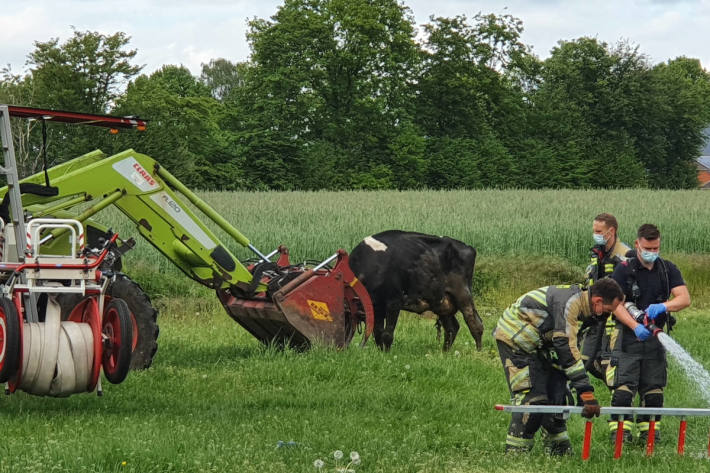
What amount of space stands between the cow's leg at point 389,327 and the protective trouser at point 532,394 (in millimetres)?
5306

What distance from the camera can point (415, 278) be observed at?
14.5 metres

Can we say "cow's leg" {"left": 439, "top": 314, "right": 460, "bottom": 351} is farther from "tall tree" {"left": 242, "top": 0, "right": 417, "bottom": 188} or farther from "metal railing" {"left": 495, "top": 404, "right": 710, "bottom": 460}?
"tall tree" {"left": 242, "top": 0, "right": 417, "bottom": 188}

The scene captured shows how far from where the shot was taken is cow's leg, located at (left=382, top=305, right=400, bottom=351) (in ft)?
46.8

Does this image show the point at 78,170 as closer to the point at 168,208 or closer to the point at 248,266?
the point at 168,208

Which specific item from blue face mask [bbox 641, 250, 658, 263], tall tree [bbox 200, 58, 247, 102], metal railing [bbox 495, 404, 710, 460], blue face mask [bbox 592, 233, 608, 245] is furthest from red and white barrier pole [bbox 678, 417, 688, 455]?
tall tree [bbox 200, 58, 247, 102]

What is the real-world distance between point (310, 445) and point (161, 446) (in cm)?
126

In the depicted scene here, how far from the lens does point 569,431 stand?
10078 millimetres

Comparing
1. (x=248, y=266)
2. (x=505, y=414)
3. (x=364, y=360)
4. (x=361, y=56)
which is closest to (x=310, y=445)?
(x=505, y=414)

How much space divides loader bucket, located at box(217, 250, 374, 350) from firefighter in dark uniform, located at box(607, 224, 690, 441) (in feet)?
14.1

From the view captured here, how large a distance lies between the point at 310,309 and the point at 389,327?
1556mm

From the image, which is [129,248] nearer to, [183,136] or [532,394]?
[532,394]

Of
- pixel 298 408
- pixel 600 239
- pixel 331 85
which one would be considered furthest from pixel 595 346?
pixel 331 85

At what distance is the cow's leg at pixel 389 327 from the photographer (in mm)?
14273

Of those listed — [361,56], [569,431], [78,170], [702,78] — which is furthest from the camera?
[702,78]
